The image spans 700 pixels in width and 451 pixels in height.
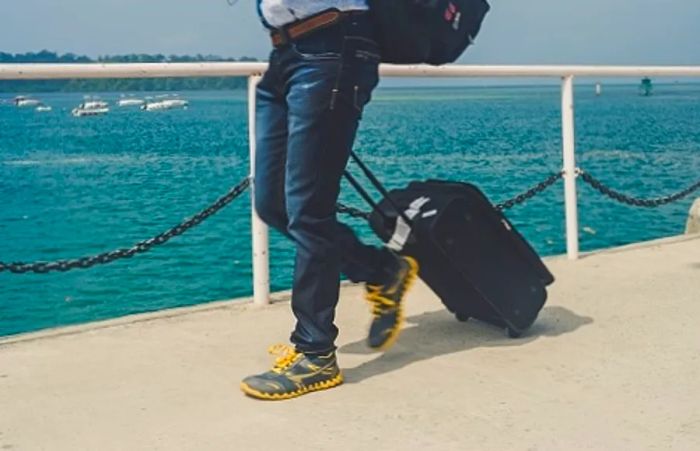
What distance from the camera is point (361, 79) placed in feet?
11.3

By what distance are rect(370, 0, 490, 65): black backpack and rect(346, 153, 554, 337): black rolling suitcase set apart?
21.2 inches

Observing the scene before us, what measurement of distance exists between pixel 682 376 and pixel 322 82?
1637mm

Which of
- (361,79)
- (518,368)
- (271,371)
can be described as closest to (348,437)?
(271,371)

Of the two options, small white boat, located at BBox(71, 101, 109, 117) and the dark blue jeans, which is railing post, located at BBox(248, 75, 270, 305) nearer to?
the dark blue jeans

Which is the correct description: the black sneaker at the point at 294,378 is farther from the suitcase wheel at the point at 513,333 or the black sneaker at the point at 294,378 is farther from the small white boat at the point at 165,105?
the small white boat at the point at 165,105

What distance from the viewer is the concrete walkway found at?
9.98 feet

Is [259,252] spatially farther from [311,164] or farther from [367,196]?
[311,164]

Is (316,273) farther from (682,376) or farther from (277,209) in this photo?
(682,376)

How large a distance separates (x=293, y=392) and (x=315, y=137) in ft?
2.83

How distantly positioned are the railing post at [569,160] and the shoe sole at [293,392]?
2.86 metres

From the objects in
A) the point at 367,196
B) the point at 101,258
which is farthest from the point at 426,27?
the point at 101,258

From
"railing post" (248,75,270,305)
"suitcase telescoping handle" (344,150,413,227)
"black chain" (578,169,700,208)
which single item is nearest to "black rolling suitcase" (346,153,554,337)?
"suitcase telescoping handle" (344,150,413,227)

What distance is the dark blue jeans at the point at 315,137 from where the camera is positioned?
11.1ft

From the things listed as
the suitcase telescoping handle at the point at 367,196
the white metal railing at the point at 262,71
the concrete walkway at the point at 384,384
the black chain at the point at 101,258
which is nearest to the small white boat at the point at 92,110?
the white metal railing at the point at 262,71
